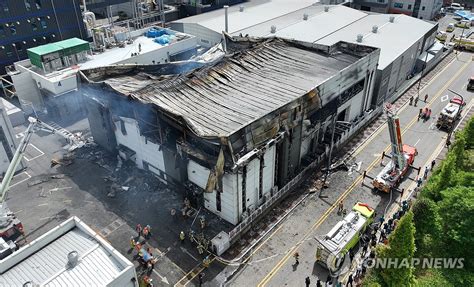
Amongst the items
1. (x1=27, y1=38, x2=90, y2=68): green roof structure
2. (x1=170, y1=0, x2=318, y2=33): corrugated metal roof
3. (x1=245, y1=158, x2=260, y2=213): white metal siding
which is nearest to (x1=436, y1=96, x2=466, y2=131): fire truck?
(x1=245, y1=158, x2=260, y2=213): white metal siding

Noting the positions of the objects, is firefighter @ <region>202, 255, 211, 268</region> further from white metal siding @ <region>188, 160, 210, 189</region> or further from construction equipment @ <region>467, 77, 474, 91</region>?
construction equipment @ <region>467, 77, 474, 91</region>

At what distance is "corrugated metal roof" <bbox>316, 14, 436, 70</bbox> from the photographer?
61531 mm

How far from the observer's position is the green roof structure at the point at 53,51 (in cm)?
5506

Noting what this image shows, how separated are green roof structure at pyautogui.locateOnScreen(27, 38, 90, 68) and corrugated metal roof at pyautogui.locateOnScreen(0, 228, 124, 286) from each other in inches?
1434

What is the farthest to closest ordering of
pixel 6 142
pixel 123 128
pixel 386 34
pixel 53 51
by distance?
pixel 386 34, pixel 53 51, pixel 6 142, pixel 123 128

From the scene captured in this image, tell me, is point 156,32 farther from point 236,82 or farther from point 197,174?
point 197,174

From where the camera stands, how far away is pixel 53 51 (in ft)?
184

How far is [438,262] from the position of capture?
3300cm

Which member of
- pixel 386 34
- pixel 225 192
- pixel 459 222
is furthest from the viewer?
pixel 386 34

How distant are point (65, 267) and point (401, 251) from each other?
2337cm

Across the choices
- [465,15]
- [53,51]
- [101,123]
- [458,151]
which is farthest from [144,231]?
[465,15]

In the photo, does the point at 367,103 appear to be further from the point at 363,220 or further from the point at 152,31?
the point at 152,31

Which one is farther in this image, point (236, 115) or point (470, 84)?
point (470, 84)

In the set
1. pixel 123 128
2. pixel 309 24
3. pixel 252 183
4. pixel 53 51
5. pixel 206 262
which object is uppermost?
pixel 53 51
